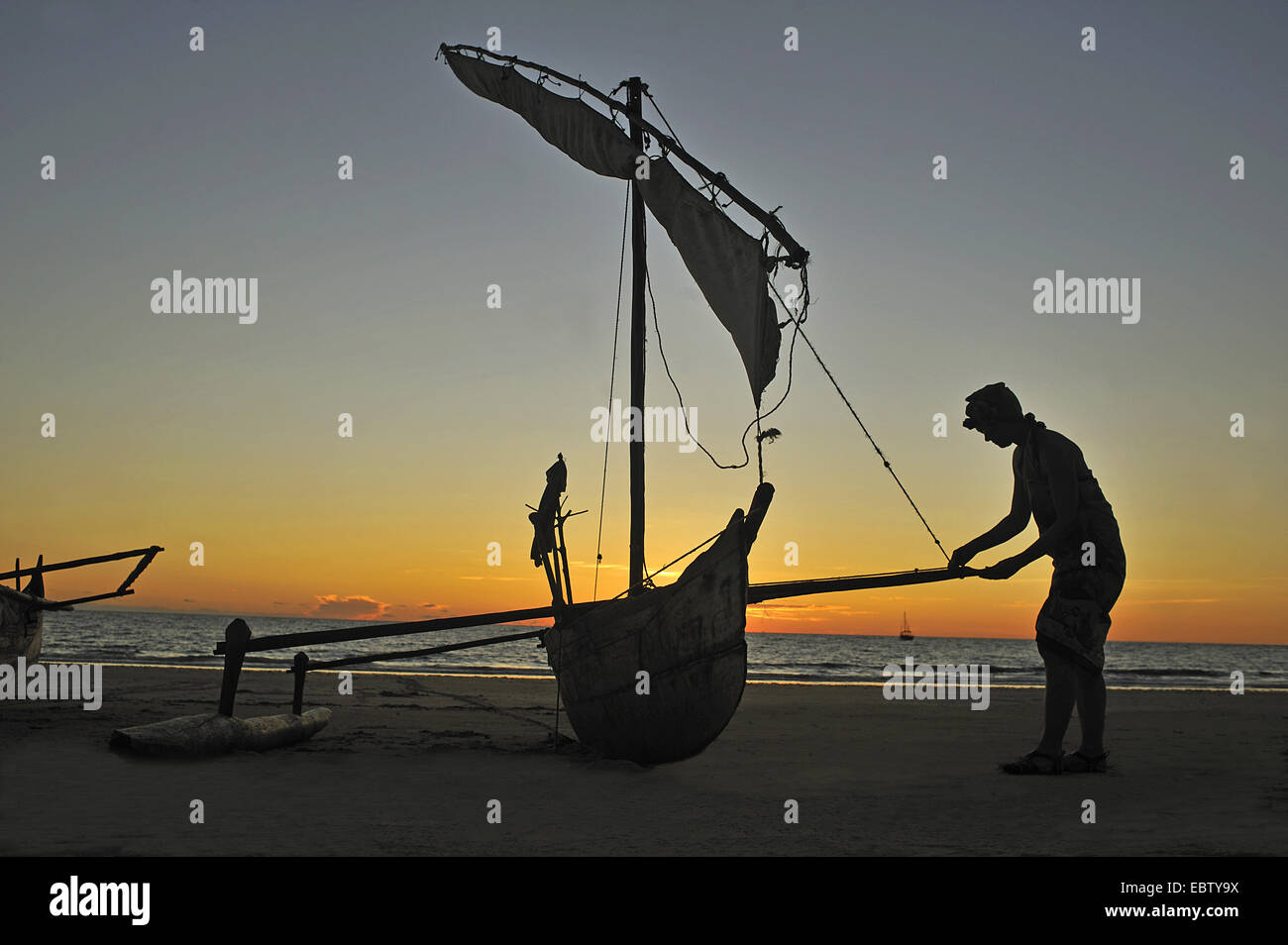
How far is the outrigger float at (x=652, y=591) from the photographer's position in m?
8.10

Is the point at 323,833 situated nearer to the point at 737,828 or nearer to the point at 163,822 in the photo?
the point at 163,822

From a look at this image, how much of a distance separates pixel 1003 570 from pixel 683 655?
2.58 m

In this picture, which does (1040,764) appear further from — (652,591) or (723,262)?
(723,262)

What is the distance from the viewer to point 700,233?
1255cm

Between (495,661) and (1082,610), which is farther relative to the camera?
(495,661)

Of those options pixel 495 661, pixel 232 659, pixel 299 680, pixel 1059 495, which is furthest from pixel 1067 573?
pixel 495 661

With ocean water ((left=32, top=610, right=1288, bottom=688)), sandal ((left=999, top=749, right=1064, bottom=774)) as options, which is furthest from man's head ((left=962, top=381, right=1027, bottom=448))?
ocean water ((left=32, top=610, right=1288, bottom=688))

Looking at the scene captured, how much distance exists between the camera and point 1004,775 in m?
7.66

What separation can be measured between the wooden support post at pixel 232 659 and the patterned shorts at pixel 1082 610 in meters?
7.30

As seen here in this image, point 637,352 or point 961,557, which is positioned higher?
point 637,352

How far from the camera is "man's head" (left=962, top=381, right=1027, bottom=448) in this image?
7.67m

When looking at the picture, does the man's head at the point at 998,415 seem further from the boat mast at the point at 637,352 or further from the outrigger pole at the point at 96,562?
the outrigger pole at the point at 96,562

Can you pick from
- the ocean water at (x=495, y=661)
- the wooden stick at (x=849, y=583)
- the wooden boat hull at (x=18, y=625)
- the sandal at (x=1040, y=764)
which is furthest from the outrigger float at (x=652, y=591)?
the ocean water at (x=495, y=661)
